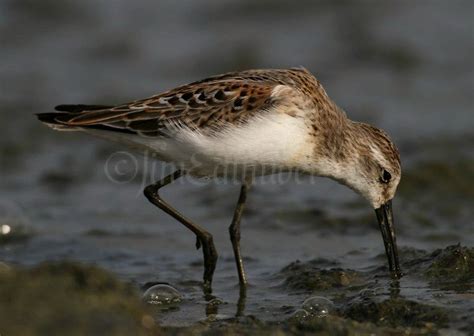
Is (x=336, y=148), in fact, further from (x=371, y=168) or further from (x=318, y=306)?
(x=318, y=306)

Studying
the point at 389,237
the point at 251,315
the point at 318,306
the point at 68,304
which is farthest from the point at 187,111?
the point at 68,304

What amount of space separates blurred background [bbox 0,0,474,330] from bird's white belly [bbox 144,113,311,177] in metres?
1.11

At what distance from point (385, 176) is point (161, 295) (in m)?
2.23

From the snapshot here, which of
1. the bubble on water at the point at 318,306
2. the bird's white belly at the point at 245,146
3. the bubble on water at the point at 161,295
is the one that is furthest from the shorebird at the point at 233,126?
the bubble on water at the point at 318,306

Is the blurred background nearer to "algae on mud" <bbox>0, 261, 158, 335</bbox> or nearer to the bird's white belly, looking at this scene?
the bird's white belly

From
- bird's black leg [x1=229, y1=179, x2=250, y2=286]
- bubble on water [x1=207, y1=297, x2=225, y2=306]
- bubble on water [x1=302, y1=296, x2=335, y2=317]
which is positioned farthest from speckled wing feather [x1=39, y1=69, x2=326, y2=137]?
bubble on water [x1=302, y1=296, x2=335, y2=317]

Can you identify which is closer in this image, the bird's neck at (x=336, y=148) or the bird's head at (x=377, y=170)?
the bird's neck at (x=336, y=148)

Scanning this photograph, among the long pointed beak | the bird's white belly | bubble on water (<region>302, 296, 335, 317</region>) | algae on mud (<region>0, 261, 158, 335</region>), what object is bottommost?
algae on mud (<region>0, 261, 158, 335</region>)

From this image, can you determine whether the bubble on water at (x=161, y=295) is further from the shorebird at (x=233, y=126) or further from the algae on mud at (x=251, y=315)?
the shorebird at (x=233, y=126)

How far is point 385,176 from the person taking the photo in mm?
7941

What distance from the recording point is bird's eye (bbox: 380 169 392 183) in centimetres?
792

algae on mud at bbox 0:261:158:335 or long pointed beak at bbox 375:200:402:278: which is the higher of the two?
long pointed beak at bbox 375:200:402:278

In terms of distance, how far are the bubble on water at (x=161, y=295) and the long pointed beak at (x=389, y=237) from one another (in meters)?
1.79

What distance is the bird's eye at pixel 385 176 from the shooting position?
7.92 m
